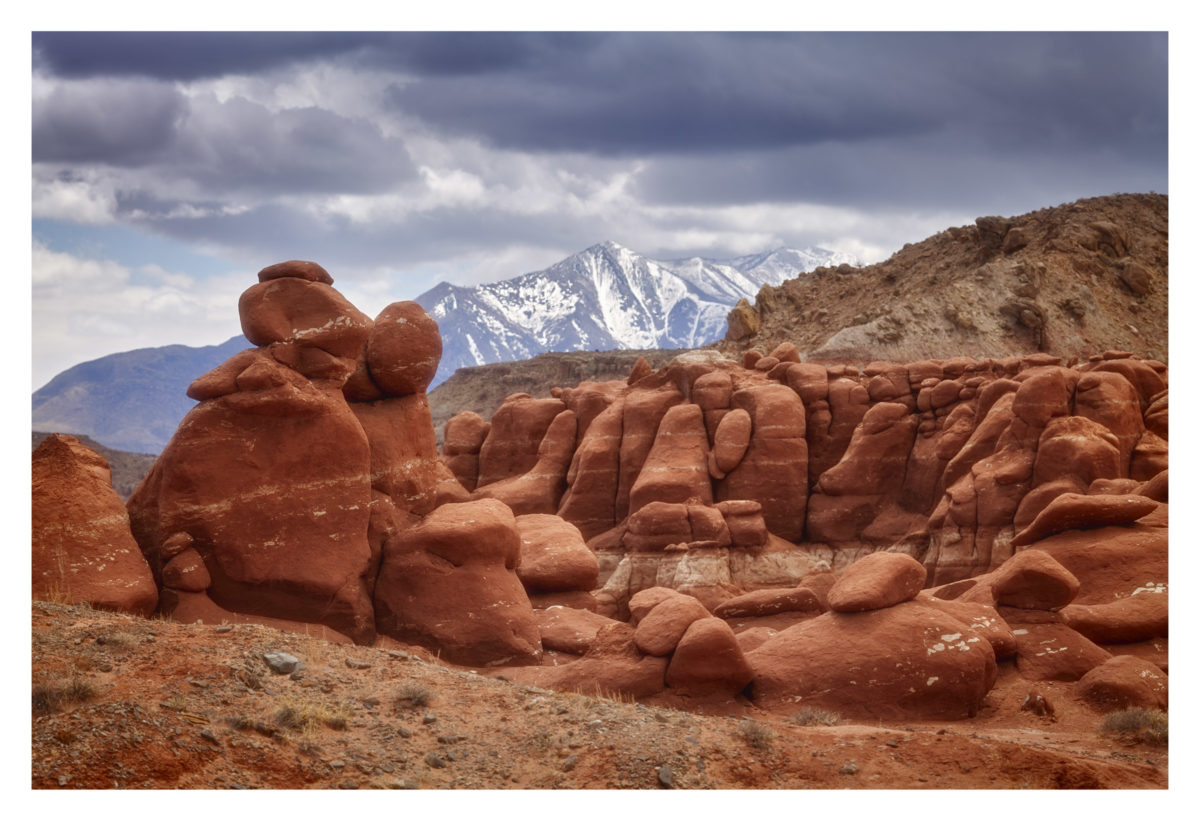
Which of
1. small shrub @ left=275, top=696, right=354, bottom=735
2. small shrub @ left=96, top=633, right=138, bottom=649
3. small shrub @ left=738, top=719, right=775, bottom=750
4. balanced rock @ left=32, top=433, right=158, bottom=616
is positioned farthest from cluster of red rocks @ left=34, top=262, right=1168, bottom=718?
small shrub @ left=275, top=696, right=354, bottom=735

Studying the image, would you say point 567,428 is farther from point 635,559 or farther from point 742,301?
point 742,301

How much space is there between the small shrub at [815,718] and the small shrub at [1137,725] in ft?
12.0

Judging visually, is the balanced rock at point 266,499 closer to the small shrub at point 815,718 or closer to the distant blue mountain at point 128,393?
the distant blue mountain at point 128,393

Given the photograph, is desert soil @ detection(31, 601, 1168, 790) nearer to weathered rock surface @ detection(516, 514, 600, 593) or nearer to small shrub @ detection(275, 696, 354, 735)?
small shrub @ detection(275, 696, 354, 735)

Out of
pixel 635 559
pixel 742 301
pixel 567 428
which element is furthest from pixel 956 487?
pixel 742 301

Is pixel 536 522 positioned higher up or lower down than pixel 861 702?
higher up

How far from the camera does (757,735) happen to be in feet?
39.4

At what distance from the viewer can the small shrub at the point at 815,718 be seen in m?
15.7

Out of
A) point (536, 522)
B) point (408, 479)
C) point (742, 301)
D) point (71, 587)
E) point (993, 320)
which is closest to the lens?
point (71, 587)

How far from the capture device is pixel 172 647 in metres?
12.8

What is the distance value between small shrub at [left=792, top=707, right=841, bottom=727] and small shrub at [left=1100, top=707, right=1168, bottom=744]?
365cm

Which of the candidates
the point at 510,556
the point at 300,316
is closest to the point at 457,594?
the point at 510,556

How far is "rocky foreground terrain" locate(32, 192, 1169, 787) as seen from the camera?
465 inches
